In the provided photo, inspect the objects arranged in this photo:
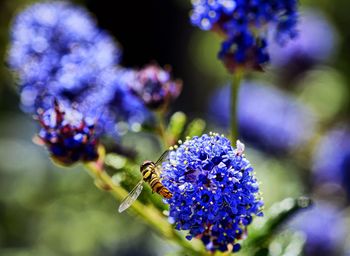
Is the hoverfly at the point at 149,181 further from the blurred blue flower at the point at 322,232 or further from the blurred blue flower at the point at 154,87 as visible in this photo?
the blurred blue flower at the point at 322,232

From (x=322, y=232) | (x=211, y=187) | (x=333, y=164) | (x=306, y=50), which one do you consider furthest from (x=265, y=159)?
(x=211, y=187)

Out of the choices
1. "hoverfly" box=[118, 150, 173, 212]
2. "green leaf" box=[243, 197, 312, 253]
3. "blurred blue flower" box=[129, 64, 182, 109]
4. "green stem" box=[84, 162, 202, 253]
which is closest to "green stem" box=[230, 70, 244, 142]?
"blurred blue flower" box=[129, 64, 182, 109]

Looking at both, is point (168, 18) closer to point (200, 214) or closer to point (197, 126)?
point (197, 126)

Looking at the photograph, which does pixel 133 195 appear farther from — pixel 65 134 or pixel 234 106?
pixel 234 106

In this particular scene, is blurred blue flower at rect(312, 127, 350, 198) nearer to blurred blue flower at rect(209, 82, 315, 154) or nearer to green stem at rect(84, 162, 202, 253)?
blurred blue flower at rect(209, 82, 315, 154)

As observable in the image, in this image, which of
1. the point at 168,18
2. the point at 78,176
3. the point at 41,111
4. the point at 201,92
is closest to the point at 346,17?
the point at 201,92

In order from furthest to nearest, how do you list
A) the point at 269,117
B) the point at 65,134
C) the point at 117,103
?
the point at 269,117 → the point at 117,103 → the point at 65,134

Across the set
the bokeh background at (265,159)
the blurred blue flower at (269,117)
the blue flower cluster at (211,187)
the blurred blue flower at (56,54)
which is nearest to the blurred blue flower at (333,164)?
the bokeh background at (265,159)
